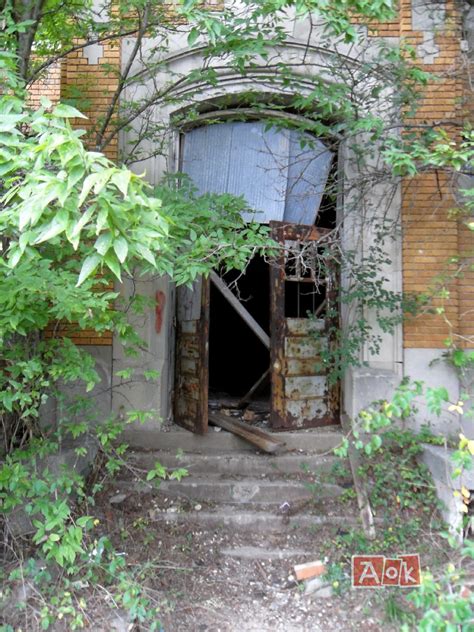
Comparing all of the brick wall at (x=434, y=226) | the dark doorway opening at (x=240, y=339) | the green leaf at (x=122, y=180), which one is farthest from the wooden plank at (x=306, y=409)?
the dark doorway opening at (x=240, y=339)

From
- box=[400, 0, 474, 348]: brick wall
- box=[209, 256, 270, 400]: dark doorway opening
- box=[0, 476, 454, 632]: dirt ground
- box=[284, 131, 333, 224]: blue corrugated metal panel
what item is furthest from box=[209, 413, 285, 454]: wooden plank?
box=[209, 256, 270, 400]: dark doorway opening

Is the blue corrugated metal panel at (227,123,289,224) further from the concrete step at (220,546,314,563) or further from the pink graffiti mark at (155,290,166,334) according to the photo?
the concrete step at (220,546,314,563)

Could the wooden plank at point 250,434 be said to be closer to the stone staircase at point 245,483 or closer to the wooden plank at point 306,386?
the stone staircase at point 245,483

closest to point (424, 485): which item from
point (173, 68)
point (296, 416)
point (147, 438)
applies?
point (296, 416)

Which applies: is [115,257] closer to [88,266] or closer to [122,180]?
[88,266]

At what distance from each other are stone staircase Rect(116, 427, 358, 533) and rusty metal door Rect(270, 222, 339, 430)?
9.2 inches

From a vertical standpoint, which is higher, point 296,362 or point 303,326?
point 303,326

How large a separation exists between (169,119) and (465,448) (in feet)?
15.4

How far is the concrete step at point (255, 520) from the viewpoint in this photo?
14.5 ft

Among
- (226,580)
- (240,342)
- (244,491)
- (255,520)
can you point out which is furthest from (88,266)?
(240,342)

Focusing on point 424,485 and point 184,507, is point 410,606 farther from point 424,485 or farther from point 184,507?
point 184,507

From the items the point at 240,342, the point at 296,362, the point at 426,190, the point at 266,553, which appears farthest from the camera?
the point at 240,342

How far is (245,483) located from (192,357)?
1577mm

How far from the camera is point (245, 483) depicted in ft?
15.9
